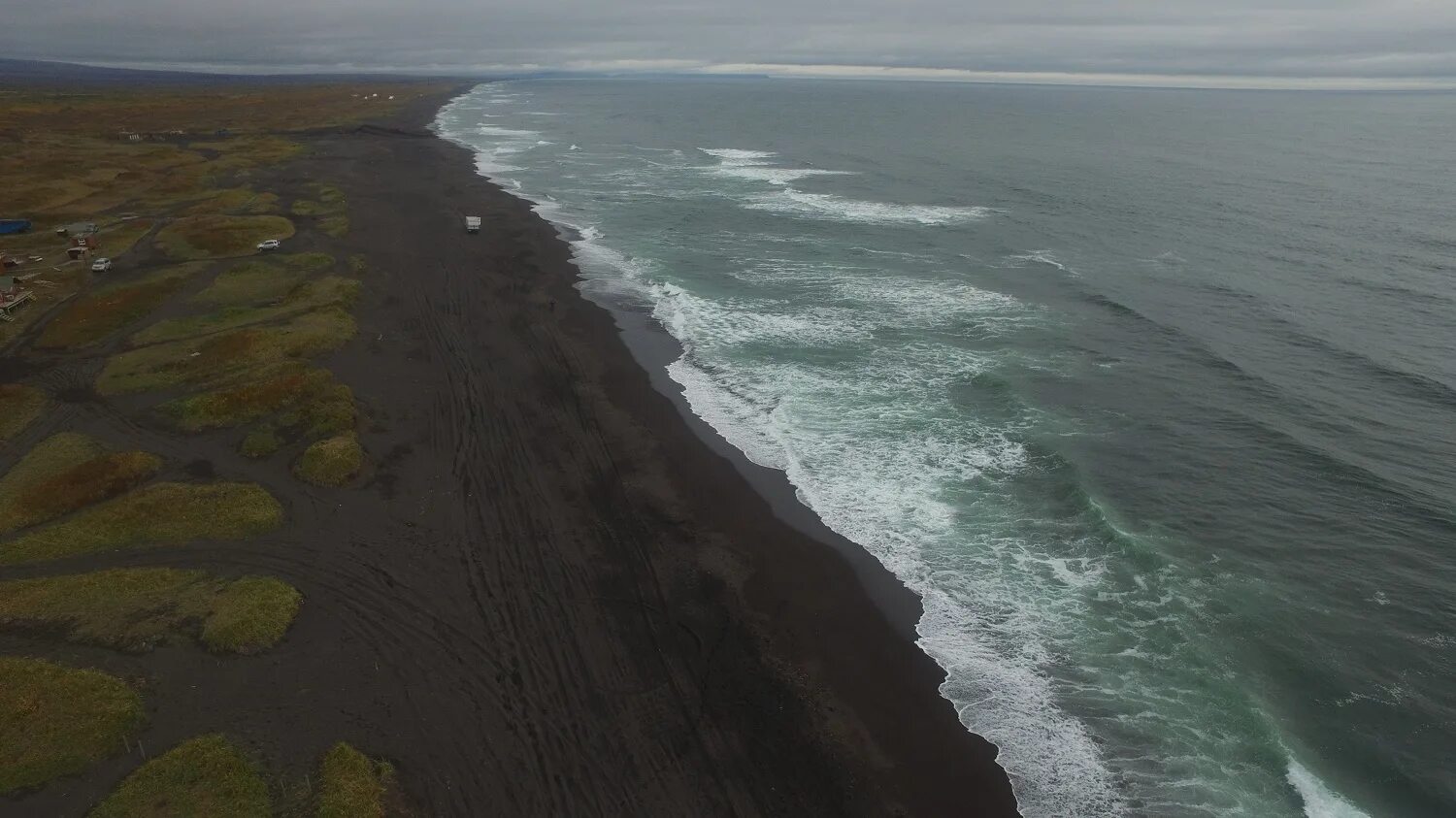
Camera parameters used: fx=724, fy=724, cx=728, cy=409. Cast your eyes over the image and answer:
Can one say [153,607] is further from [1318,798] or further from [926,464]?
[1318,798]

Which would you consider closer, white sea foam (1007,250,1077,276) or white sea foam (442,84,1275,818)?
white sea foam (442,84,1275,818)

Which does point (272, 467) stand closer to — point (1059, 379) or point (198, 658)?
point (198, 658)

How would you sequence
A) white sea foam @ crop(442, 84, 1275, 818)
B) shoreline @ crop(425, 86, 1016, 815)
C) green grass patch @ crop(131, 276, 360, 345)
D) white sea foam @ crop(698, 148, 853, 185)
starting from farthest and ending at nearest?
white sea foam @ crop(698, 148, 853, 185) < green grass patch @ crop(131, 276, 360, 345) < white sea foam @ crop(442, 84, 1275, 818) < shoreline @ crop(425, 86, 1016, 815)

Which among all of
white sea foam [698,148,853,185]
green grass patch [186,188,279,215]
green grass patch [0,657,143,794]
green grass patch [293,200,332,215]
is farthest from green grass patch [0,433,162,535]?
white sea foam [698,148,853,185]

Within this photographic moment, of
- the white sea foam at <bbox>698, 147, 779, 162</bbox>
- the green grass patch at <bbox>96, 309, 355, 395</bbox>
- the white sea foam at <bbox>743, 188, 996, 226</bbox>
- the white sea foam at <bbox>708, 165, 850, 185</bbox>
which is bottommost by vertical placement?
the green grass patch at <bbox>96, 309, 355, 395</bbox>

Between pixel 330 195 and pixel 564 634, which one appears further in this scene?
pixel 330 195

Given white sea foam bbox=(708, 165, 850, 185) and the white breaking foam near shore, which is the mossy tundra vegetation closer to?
the white breaking foam near shore

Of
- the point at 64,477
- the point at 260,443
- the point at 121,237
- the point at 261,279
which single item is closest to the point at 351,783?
the point at 260,443

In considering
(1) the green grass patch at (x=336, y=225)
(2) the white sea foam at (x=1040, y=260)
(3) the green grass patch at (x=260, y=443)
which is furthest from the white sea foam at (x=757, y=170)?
(3) the green grass patch at (x=260, y=443)
